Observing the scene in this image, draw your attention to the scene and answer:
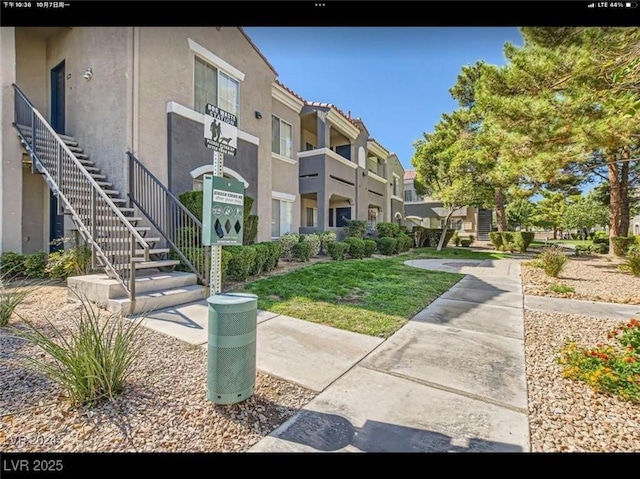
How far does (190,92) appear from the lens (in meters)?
8.83

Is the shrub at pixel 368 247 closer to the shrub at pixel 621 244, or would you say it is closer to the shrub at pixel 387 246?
the shrub at pixel 387 246

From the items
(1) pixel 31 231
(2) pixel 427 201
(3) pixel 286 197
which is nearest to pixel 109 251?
(1) pixel 31 231

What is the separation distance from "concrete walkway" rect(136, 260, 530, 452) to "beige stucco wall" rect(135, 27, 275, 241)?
4811 mm

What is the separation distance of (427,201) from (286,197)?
2543 centimetres

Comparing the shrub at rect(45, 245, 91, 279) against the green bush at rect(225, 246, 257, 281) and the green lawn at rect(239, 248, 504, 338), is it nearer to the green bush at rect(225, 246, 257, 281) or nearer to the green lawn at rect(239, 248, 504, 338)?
the green bush at rect(225, 246, 257, 281)

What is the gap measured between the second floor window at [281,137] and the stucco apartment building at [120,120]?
Answer: 32 centimetres

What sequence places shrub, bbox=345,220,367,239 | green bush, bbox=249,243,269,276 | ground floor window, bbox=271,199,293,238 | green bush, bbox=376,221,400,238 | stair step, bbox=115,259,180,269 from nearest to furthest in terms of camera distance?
stair step, bbox=115,259,180,269, green bush, bbox=249,243,269,276, ground floor window, bbox=271,199,293,238, shrub, bbox=345,220,367,239, green bush, bbox=376,221,400,238

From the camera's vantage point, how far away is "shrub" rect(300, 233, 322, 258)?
41.9 ft

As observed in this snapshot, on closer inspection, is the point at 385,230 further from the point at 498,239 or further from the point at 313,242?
the point at 498,239

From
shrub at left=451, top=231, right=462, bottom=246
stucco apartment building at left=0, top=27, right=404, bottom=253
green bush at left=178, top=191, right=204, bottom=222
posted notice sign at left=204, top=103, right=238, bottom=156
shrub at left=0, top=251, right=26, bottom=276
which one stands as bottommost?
shrub at left=0, top=251, right=26, bottom=276

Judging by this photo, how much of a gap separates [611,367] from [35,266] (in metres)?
10.5

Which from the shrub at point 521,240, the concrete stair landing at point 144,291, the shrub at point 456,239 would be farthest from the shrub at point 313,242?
the shrub at point 456,239

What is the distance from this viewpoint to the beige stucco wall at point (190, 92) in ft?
25.1

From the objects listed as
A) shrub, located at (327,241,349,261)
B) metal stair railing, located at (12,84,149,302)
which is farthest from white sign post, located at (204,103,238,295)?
shrub, located at (327,241,349,261)
